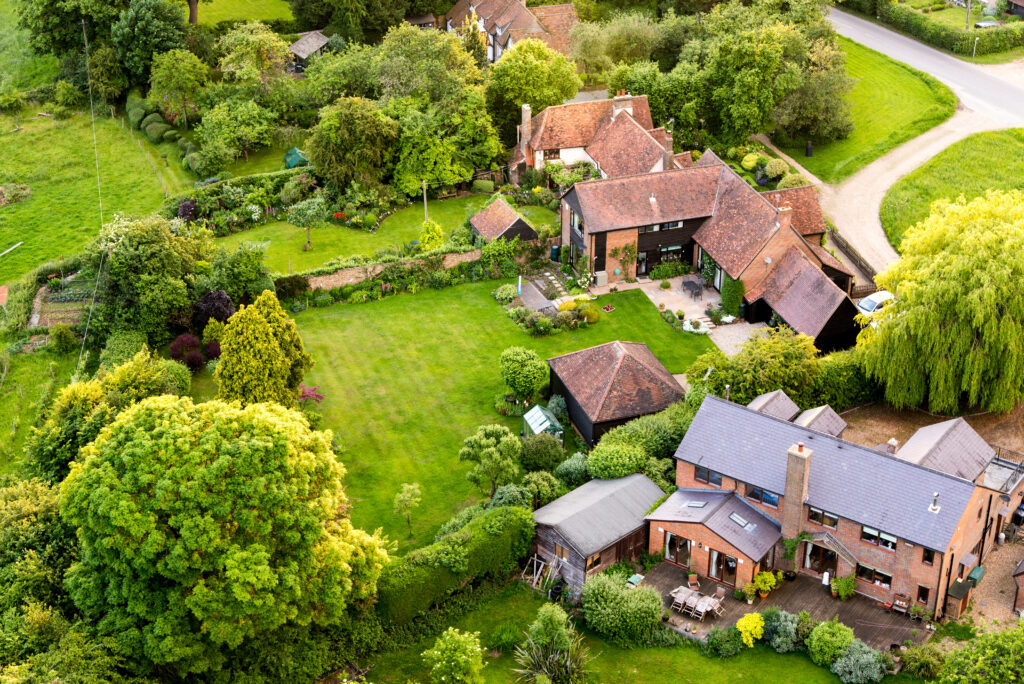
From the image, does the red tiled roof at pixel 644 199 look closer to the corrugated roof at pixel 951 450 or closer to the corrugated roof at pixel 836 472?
the corrugated roof at pixel 836 472

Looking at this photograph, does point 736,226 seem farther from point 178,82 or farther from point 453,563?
point 178,82

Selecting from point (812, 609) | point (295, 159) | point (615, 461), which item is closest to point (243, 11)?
point (295, 159)

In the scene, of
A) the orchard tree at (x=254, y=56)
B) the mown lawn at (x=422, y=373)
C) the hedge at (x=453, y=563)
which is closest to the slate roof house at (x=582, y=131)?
the mown lawn at (x=422, y=373)

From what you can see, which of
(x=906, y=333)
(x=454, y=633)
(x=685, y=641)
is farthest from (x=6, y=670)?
(x=906, y=333)

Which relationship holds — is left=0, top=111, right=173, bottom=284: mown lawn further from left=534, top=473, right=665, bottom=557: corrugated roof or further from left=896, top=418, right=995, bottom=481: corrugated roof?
left=896, top=418, right=995, bottom=481: corrugated roof

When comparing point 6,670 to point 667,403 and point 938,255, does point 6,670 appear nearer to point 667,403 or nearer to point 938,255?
Answer: point 667,403

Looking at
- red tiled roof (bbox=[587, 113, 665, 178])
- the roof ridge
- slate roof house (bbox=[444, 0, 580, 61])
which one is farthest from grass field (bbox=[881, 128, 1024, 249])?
slate roof house (bbox=[444, 0, 580, 61])
